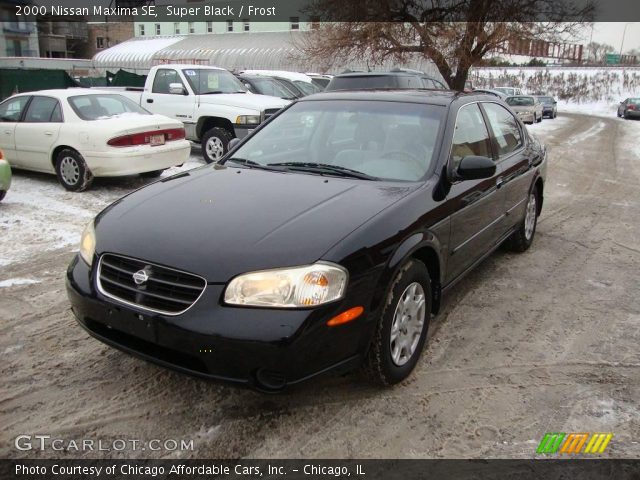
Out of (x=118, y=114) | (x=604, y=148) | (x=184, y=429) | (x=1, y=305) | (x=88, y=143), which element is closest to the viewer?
(x=184, y=429)

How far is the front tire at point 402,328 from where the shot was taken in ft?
9.57

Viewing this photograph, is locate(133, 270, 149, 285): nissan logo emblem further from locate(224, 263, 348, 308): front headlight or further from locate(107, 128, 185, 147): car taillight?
locate(107, 128, 185, 147): car taillight

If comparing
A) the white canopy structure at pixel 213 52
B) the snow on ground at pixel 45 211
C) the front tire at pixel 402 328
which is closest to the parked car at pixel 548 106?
the white canopy structure at pixel 213 52

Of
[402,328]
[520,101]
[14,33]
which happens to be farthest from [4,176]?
[14,33]

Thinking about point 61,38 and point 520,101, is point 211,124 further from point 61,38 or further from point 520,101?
point 61,38

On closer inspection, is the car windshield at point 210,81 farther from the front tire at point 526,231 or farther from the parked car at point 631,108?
the parked car at point 631,108

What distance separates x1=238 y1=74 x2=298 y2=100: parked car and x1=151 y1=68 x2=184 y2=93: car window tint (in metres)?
2.05

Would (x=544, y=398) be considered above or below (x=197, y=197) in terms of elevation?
below

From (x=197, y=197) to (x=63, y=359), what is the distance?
1353 mm

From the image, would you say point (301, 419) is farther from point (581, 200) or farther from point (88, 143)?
point (581, 200)

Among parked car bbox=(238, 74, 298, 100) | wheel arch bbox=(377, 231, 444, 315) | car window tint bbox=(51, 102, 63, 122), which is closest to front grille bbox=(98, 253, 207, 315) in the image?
wheel arch bbox=(377, 231, 444, 315)

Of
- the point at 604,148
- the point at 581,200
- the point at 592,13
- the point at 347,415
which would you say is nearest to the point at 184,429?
the point at 347,415

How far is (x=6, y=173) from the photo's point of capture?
6.88 meters

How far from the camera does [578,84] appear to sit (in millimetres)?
51938
